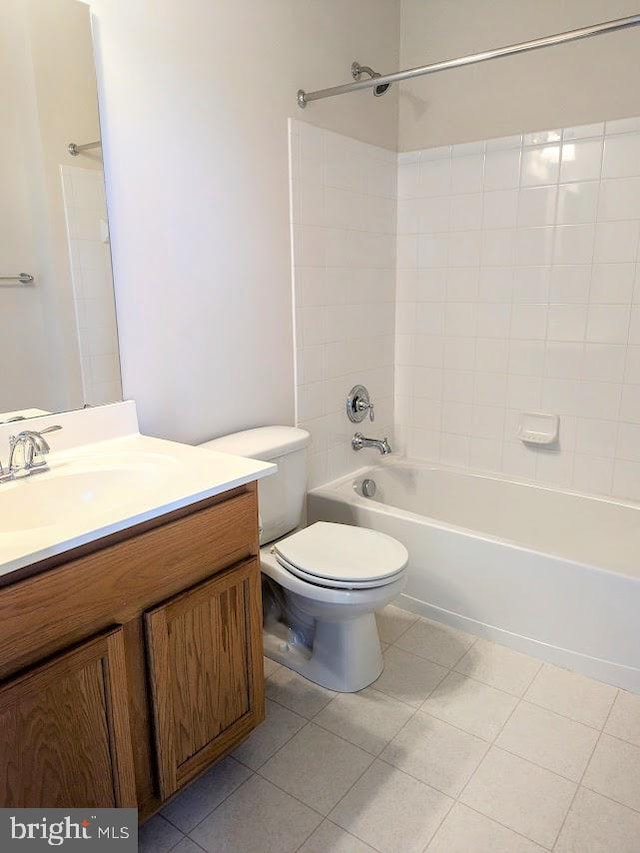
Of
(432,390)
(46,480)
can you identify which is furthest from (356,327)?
(46,480)

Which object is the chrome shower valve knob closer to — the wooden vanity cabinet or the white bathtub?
the white bathtub

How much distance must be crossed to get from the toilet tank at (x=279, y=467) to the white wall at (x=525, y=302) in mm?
994

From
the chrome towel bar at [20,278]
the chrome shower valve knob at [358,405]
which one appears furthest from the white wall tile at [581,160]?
the chrome towel bar at [20,278]

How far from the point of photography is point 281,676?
6.60ft

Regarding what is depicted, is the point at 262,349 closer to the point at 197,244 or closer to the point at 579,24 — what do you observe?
the point at 197,244

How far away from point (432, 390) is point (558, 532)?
86 cm

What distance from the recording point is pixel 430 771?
161 centimetres

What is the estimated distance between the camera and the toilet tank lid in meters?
1.95

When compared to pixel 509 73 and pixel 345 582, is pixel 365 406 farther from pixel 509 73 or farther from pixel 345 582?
pixel 509 73

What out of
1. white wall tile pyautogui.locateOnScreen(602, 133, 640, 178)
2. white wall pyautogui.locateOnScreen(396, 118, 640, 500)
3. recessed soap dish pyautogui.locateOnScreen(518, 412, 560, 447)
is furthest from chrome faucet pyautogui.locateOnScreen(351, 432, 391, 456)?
white wall tile pyautogui.locateOnScreen(602, 133, 640, 178)

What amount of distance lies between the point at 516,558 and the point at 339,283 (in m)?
1.30

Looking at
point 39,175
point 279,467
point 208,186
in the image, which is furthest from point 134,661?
point 208,186

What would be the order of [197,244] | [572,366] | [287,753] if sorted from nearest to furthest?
[287,753], [197,244], [572,366]

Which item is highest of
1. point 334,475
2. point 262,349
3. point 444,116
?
point 444,116
